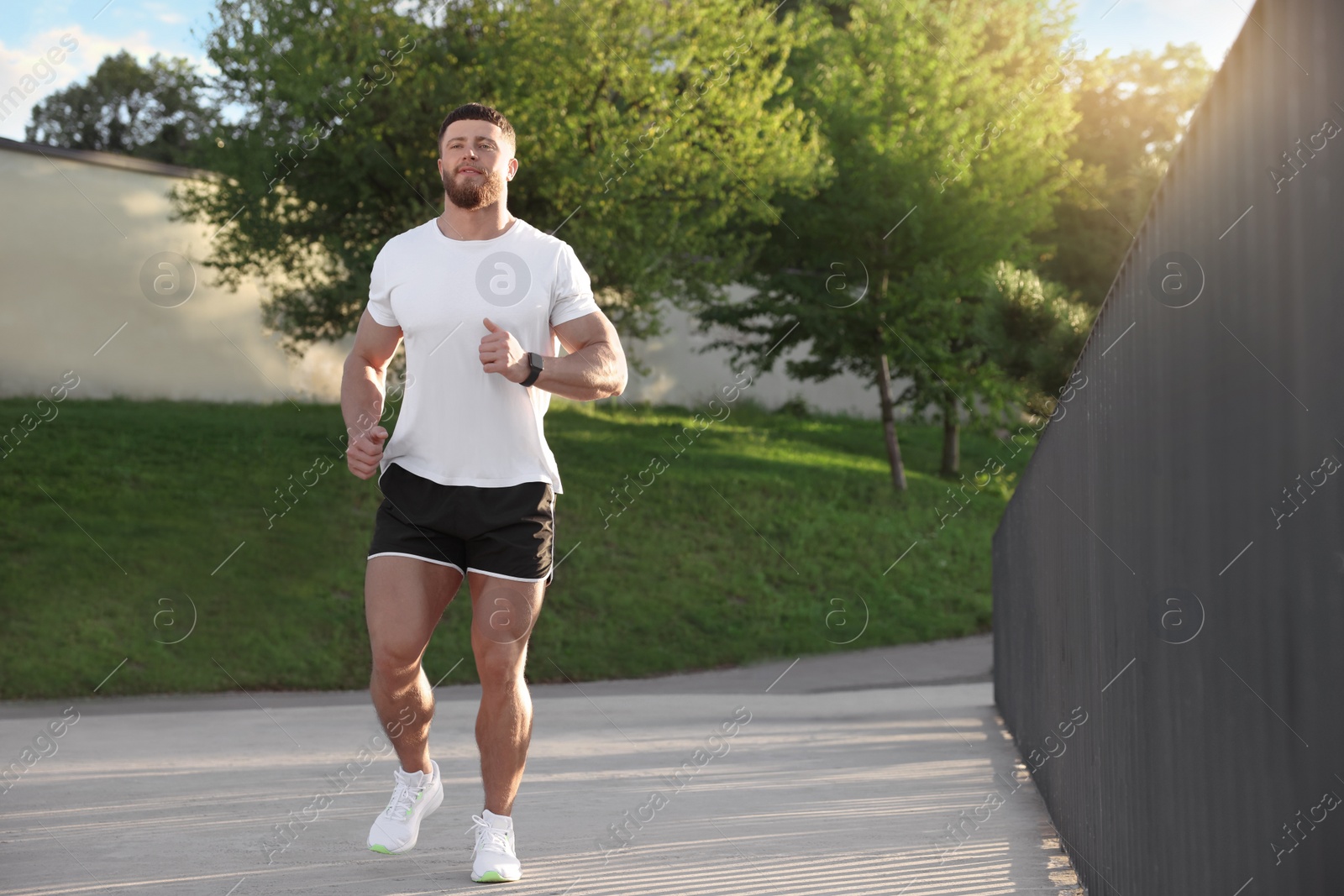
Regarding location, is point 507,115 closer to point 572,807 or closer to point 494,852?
point 572,807

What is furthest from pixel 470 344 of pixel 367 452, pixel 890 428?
pixel 890 428

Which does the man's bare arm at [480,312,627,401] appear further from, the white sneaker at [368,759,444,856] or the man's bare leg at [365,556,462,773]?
the white sneaker at [368,759,444,856]

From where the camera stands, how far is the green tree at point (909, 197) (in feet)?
73.2

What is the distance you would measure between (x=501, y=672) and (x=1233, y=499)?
2.47m

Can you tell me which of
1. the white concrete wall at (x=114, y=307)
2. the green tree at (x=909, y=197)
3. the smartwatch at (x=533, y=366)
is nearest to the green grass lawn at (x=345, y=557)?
the white concrete wall at (x=114, y=307)

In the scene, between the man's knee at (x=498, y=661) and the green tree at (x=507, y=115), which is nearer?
the man's knee at (x=498, y=661)

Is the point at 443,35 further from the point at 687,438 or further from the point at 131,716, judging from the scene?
the point at 131,716

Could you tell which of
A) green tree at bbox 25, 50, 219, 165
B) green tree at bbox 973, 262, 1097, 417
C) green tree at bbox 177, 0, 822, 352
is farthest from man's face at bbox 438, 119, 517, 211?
green tree at bbox 25, 50, 219, 165

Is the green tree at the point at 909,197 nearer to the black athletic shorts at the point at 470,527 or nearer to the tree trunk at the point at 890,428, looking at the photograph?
the tree trunk at the point at 890,428

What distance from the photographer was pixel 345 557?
1571 centimetres

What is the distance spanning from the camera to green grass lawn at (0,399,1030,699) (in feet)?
42.2

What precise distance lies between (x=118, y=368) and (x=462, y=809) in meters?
20.9

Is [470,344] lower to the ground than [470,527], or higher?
higher

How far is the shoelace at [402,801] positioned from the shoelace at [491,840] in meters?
0.37
